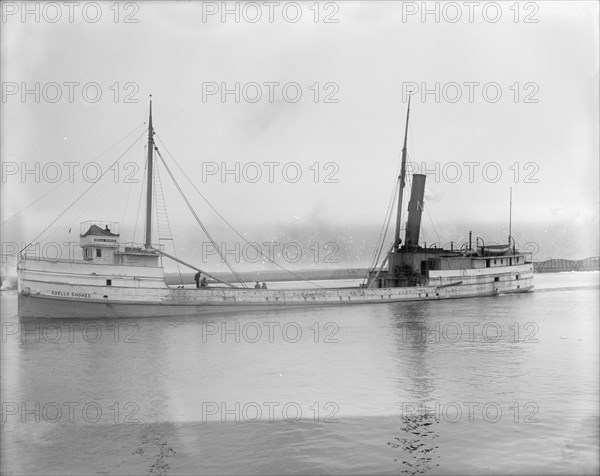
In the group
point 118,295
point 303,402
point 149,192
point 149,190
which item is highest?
point 149,190

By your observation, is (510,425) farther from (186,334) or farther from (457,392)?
(186,334)

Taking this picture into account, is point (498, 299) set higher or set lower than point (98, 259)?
lower

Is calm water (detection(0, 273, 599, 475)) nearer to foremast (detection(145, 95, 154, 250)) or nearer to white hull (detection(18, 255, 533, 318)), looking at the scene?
white hull (detection(18, 255, 533, 318))

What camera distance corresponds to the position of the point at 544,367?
16500mm

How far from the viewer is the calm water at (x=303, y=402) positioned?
9.34 m

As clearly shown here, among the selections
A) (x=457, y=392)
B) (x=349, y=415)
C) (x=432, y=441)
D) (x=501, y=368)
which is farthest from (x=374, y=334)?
(x=432, y=441)

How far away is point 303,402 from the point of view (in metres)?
12.8

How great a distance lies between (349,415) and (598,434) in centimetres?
474

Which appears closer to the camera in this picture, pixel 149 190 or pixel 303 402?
pixel 303 402

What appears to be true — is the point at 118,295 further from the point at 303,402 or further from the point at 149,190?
the point at 303,402

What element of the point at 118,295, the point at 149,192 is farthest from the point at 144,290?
the point at 149,192

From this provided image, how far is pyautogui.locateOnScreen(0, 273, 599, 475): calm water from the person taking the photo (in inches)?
368

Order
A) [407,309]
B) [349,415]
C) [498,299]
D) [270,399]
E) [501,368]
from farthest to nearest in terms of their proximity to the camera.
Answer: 1. [498,299]
2. [407,309]
3. [501,368]
4. [270,399]
5. [349,415]

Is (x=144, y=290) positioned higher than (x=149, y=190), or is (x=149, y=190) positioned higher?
(x=149, y=190)
